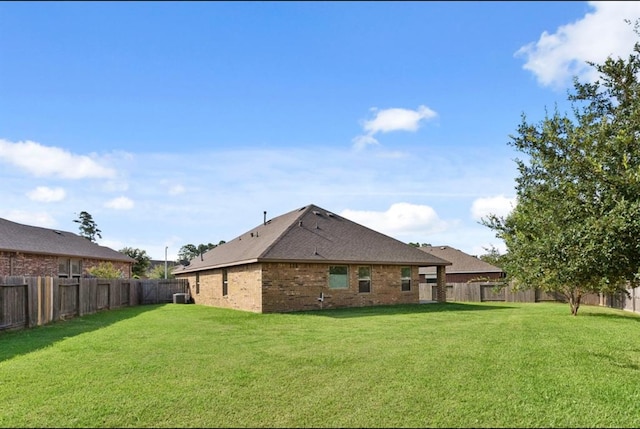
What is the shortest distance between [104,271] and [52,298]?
1474 centimetres

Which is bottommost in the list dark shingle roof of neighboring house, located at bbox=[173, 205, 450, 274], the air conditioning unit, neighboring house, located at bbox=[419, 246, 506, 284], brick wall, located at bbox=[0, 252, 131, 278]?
the air conditioning unit

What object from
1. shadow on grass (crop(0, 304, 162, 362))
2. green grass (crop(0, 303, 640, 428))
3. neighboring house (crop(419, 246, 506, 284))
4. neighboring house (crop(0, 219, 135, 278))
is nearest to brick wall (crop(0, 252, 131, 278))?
neighboring house (crop(0, 219, 135, 278))

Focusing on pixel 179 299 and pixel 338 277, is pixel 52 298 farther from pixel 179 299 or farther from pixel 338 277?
pixel 179 299

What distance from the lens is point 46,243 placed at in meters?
27.9

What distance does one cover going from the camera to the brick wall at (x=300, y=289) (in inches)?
725

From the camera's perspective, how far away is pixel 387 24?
852 centimetres

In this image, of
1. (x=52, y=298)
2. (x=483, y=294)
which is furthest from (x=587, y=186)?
(x=483, y=294)

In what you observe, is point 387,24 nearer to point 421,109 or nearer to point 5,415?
point 421,109

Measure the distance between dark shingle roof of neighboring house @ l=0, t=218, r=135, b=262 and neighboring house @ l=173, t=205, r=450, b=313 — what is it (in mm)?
9680

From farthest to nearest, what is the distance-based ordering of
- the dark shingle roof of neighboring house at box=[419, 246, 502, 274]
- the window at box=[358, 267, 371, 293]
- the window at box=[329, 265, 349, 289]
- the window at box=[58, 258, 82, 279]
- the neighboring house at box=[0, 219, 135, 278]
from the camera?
the dark shingle roof of neighboring house at box=[419, 246, 502, 274]
the window at box=[58, 258, 82, 279]
the neighboring house at box=[0, 219, 135, 278]
the window at box=[358, 267, 371, 293]
the window at box=[329, 265, 349, 289]

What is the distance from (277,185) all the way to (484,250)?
10.0 metres

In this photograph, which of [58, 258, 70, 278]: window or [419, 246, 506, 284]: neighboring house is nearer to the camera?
[58, 258, 70, 278]: window

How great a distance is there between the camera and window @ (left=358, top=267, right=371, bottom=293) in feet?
67.8

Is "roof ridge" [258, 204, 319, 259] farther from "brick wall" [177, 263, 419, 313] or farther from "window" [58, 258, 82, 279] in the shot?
"window" [58, 258, 82, 279]
